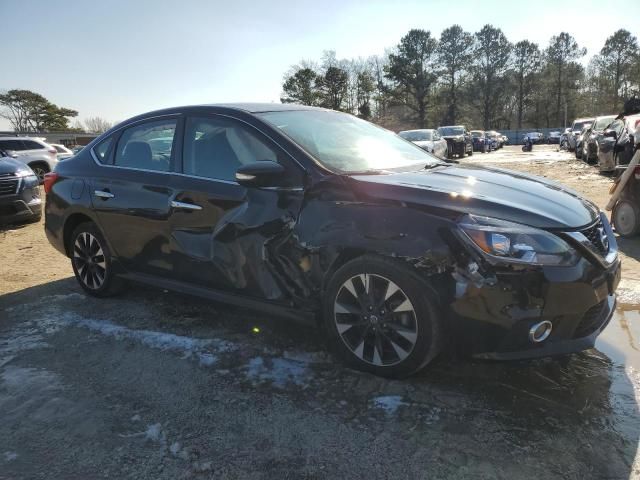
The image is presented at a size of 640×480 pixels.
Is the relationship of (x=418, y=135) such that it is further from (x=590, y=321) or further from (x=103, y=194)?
(x=590, y=321)

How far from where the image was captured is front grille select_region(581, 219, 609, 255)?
8.52 feet

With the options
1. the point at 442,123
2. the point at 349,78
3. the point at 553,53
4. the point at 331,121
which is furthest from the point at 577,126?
the point at 553,53

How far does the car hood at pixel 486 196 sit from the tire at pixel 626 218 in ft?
10.5

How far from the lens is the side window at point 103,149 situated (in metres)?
4.21

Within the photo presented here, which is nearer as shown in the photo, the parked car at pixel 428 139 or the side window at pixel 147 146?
the side window at pixel 147 146

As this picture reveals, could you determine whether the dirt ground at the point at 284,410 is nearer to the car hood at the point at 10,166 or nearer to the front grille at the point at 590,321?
the front grille at the point at 590,321

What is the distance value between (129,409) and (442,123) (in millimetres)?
71008

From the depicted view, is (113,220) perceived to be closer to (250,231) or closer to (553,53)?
(250,231)

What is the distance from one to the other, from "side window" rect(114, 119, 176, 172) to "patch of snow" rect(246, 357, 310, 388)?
1.60m

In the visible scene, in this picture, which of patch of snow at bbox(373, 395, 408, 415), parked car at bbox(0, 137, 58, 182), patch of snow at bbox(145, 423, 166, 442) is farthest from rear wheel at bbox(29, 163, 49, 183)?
patch of snow at bbox(373, 395, 408, 415)

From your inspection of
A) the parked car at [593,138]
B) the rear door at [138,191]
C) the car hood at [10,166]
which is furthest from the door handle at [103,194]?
the parked car at [593,138]

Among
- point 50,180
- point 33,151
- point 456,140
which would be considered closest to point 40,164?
point 33,151

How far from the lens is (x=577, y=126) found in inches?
992

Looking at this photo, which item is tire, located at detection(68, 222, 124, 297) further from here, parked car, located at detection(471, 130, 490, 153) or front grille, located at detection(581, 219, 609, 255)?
parked car, located at detection(471, 130, 490, 153)
